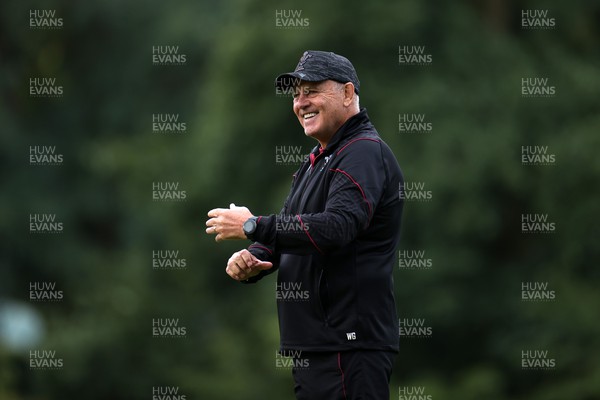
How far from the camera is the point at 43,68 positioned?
92.6ft

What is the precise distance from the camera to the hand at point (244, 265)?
518 cm

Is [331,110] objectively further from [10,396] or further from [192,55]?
[192,55]

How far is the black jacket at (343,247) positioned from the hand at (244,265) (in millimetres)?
113

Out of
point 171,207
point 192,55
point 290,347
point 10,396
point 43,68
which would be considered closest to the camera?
point 290,347

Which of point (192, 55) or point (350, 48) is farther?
point (192, 55)

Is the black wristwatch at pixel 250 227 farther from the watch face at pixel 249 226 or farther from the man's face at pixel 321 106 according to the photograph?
the man's face at pixel 321 106

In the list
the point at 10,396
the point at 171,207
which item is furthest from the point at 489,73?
the point at 10,396

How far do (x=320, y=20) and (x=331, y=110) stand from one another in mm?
11919

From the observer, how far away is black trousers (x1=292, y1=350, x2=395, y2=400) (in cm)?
488

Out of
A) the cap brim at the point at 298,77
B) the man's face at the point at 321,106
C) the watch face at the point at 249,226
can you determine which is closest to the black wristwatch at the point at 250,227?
the watch face at the point at 249,226

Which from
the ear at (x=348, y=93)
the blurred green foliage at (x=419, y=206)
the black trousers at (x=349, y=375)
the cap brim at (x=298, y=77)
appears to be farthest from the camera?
the blurred green foliage at (x=419, y=206)

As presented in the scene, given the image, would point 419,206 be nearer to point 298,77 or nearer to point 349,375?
point 298,77

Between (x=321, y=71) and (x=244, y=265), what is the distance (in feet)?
3.13

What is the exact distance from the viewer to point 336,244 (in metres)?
4.78
